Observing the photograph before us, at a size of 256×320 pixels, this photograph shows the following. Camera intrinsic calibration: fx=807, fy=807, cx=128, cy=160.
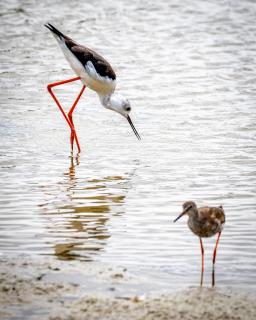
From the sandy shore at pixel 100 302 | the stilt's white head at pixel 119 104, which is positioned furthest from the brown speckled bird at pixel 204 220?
the stilt's white head at pixel 119 104

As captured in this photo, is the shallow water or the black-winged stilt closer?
the shallow water

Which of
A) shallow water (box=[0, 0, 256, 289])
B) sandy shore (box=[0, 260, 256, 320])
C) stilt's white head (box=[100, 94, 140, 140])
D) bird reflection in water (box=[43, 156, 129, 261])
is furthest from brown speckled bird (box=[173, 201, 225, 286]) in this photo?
stilt's white head (box=[100, 94, 140, 140])

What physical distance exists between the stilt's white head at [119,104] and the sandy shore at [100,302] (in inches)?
218

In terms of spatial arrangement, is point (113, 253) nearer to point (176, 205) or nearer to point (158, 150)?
point (176, 205)

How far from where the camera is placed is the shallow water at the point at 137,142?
21.5 feet

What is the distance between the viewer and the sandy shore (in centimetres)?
502

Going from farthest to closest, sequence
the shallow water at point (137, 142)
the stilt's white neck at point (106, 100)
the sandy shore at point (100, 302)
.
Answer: the stilt's white neck at point (106, 100)
the shallow water at point (137, 142)
the sandy shore at point (100, 302)

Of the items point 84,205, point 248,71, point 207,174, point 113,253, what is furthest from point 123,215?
point 248,71

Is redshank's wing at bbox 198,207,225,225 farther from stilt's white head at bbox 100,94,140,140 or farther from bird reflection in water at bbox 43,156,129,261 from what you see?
stilt's white head at bbox 100,94,140,140

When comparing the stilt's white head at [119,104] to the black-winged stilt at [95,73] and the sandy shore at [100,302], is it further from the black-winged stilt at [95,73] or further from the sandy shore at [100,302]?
the sandy shore at [100,302]

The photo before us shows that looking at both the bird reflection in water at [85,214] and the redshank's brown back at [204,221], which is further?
the bird reflection in water at [85,214]

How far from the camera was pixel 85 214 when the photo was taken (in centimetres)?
746

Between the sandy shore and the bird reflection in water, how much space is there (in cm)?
74

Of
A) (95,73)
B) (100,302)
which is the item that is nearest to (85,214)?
(100,302)
